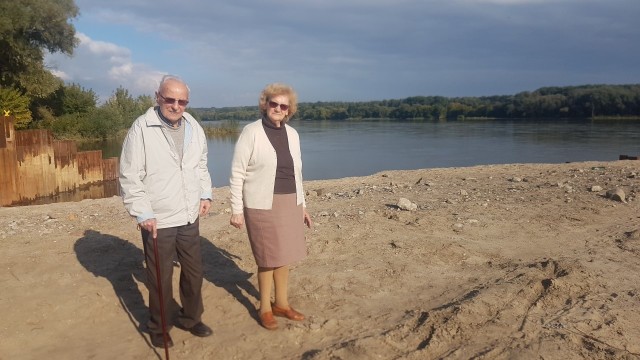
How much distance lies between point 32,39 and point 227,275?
24.0 meters

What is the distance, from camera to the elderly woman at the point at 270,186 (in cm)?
348

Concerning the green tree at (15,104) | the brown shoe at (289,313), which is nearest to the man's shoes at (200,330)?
the brown shoe at (289,313)

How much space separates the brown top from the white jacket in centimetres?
48

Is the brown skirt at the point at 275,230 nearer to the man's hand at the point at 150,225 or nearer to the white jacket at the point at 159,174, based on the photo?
the white jacket at the point at 159,174

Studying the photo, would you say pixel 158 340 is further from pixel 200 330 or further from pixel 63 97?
pixel 63 97

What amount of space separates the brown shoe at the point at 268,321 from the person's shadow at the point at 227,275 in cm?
20

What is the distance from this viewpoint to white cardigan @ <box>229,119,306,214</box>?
11.4 feet

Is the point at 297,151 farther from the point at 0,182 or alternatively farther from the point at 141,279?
the point at 0,182

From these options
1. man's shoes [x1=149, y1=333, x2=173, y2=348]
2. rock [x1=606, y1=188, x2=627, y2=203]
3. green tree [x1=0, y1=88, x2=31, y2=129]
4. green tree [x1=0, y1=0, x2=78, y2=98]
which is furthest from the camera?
green tree [x1=0, y1=88, x2=31, y2=129]

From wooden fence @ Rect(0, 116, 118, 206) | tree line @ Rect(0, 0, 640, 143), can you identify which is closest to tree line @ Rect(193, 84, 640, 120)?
tree line @ Rect(0, 0, 640, 143)

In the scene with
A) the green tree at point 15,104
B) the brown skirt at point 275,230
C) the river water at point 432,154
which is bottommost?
the river water at point 432,154

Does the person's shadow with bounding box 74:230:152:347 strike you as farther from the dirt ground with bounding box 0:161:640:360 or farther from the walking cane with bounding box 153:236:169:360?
the walking cane with bounding box 153:236:169:360

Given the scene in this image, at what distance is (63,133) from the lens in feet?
107

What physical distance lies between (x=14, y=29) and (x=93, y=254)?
70.2 ft
